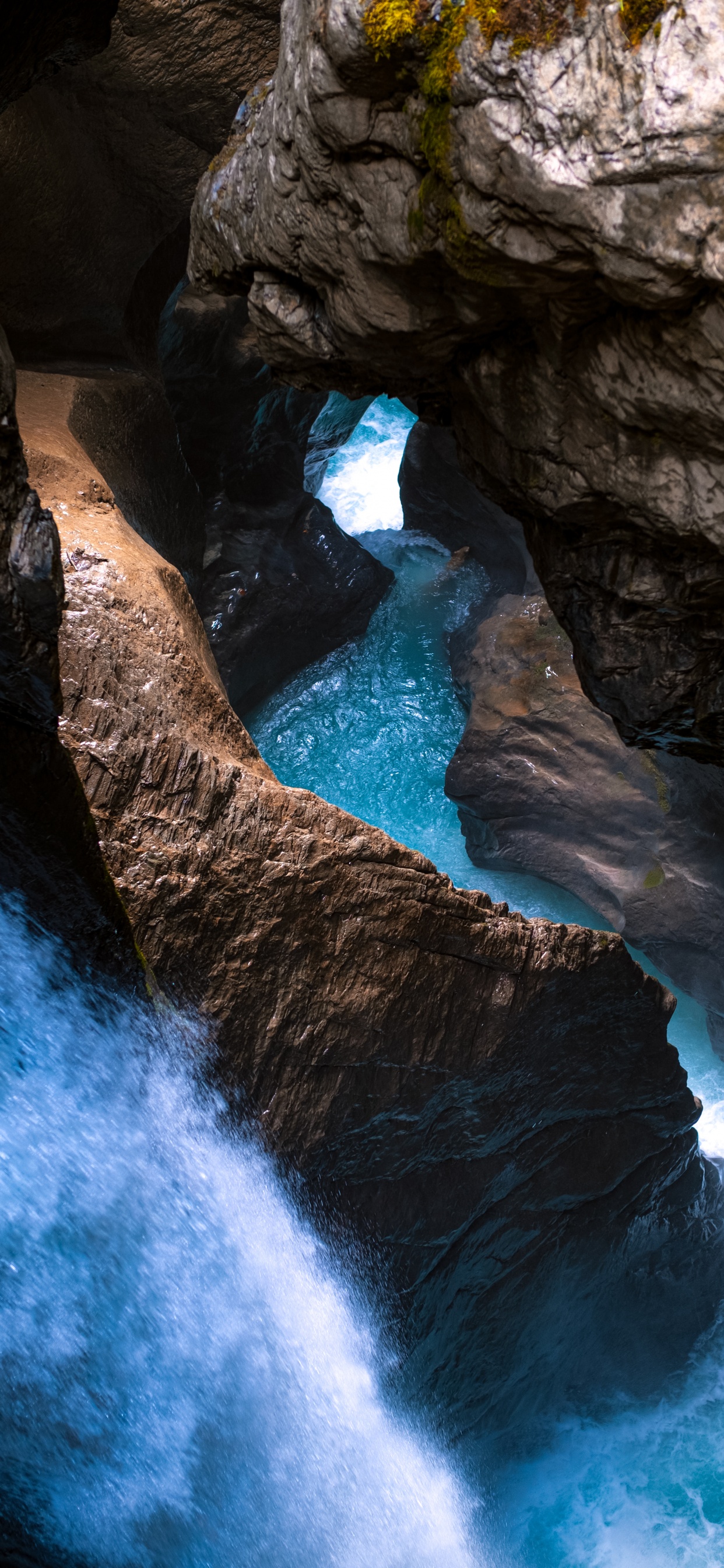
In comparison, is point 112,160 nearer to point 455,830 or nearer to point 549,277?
point 549,277

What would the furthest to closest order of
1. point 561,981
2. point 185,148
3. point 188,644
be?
1. point 185,148
2. point 561,981
3. point 188,644

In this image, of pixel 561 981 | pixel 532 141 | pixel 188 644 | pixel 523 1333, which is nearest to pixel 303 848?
pixel 188 644

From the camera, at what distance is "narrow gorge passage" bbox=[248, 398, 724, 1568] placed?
6211 mm

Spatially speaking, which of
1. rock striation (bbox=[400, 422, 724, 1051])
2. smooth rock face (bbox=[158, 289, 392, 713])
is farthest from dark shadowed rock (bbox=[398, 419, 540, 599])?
Answer: smooth rock face (bbox=[158, 289, 392, 713])

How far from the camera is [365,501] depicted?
→ 41.0ft

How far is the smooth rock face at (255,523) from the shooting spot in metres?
8.02

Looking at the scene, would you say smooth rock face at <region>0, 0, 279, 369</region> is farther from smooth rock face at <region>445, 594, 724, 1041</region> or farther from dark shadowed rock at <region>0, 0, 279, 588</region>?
smooth rock face at <region>445, 594, 724, 1041</region>

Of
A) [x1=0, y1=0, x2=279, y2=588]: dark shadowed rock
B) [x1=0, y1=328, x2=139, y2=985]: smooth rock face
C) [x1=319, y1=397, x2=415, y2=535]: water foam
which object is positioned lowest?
[x1=0, y1=328, x2=139, y2=985]: smooth rock face

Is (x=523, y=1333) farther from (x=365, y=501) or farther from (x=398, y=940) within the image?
(x=365, y=501)

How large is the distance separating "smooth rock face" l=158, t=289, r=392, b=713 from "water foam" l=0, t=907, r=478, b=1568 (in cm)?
547

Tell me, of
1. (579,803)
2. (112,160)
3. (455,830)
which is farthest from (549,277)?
(455,830)

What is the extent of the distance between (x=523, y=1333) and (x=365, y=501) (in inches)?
377

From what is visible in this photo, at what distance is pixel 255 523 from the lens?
9242 millimetres

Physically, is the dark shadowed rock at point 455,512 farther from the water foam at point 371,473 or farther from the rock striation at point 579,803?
the water foam at point 371,473
